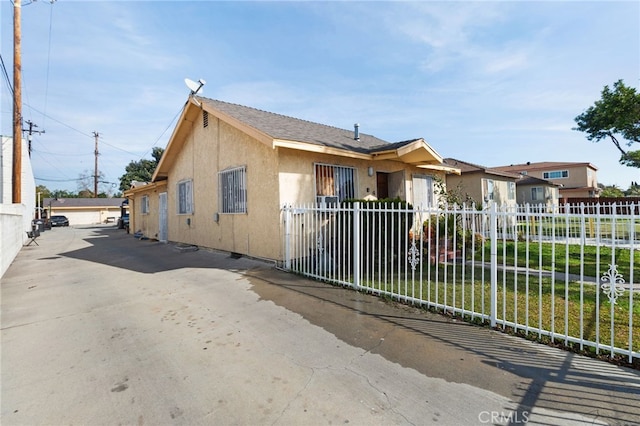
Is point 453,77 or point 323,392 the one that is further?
point 453,77

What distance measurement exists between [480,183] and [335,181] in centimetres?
1145

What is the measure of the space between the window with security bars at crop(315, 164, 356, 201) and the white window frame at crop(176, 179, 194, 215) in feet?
22.0

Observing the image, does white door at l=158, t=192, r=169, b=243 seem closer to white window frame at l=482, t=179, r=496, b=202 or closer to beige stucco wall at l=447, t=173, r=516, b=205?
beige stucco wall at l=447, t=173, r=516, b=205

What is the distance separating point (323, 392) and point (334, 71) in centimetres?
1282

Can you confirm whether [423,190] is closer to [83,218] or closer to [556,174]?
[556,174]

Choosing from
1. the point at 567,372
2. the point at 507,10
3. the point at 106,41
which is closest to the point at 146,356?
the point at 567,372

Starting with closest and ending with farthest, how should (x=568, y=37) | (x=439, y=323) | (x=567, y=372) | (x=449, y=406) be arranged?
(x=449, y=406)
(x=567, y=372)
(x=439, y=323)
(x=568, y=37)

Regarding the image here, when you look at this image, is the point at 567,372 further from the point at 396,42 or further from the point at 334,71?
the point at 334,71

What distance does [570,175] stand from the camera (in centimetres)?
3903

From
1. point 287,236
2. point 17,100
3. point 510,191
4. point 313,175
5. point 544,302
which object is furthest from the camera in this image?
point 510,191

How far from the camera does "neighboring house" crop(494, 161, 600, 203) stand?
37.2 metres

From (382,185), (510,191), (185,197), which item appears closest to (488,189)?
(510,191)

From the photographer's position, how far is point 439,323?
4258 mm

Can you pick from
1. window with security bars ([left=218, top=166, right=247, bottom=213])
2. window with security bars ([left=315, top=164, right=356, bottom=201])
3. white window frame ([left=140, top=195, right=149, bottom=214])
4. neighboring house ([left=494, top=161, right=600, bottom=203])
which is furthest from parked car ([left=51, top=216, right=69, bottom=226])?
neighboring house ([left=494, top=161, right=600, bottom=203])
